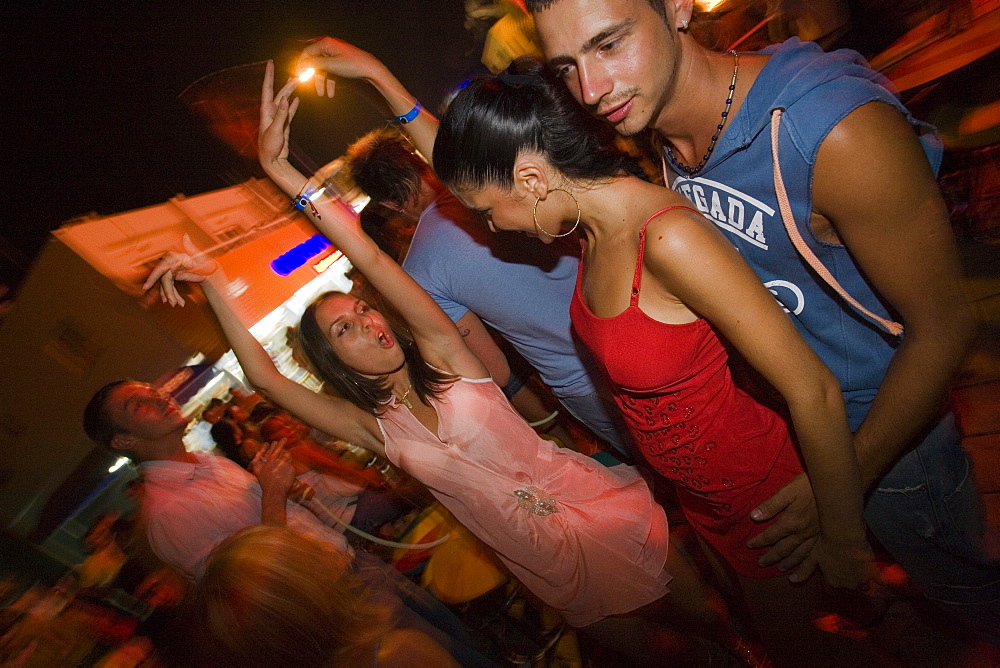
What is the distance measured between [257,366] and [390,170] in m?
1.06

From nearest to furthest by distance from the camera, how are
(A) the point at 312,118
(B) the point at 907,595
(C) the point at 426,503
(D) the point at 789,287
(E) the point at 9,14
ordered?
(D) the point at 789,287 < (B) the point at 907,595 < (E) the point at 9,14 < (C) the point at 426,503 < (A) the point at 312,118

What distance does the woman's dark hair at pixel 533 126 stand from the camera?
120cm

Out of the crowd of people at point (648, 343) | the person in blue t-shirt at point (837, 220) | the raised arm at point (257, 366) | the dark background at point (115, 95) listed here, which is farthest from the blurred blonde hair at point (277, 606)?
the dark background at point (115, 95)

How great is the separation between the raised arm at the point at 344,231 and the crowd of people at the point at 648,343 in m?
0.01

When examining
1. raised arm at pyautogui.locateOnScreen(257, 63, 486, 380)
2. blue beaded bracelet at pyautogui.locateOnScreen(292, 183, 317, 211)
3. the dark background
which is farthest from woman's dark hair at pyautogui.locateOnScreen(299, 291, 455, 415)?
the dark background

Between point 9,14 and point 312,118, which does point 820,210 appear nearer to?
point 9,14

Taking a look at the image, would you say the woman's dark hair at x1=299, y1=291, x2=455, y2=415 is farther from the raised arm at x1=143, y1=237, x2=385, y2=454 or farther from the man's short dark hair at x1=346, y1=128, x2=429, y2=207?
the man's short dark hair at x1=346, y1=128, x2=429, y2=207

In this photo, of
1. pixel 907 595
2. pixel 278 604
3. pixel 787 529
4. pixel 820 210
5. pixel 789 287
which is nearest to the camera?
pixel 820 210

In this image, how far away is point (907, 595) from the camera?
1927 millimetres

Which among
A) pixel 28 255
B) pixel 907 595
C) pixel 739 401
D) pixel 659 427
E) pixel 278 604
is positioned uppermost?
pixel 28 255

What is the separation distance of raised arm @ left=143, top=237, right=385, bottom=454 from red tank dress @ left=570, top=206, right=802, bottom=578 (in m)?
1.17

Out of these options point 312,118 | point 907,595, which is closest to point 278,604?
point 907,595

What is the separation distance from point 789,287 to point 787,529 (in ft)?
2.19

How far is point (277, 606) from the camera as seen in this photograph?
1.42 m
